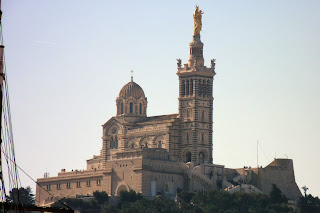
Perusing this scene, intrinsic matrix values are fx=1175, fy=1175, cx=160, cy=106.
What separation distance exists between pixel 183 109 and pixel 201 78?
569 centimetres

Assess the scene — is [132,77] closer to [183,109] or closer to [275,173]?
[183,109]

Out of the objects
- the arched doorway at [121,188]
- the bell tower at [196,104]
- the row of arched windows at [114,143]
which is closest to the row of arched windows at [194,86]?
the bell tower at [196,104]

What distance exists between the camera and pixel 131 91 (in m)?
186

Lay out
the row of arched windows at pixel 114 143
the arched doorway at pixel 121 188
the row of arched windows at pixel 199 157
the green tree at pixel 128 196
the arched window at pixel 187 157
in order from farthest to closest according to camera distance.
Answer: the row of arched windows at pixel 114 143 → the arched window at pixel 187 157 → the row of arched windows at pixel 199 157 → the arched doorway at pixel 121 188 → the green tree at pixel 128 196

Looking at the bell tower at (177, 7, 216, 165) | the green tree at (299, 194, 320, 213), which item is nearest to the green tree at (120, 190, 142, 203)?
the bell tower at (177, 7, 216, 165)

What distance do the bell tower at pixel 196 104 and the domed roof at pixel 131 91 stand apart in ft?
22.2

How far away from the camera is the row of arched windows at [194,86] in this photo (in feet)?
602

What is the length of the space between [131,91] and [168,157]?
46.2 feet

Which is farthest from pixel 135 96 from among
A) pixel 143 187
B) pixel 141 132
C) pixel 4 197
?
pixel 4 197

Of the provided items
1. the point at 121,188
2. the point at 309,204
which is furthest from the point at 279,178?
the point at 121,188

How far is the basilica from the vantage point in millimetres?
175500

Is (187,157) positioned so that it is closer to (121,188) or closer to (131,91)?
(121,188)

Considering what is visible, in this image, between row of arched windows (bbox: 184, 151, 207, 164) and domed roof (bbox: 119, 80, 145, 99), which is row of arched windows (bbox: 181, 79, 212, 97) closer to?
domed roof (bbox: 119, 80, 145, 99)

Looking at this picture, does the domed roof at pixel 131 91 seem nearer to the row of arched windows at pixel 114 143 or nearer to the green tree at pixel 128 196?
the row of arched windows at pixel 114 143
